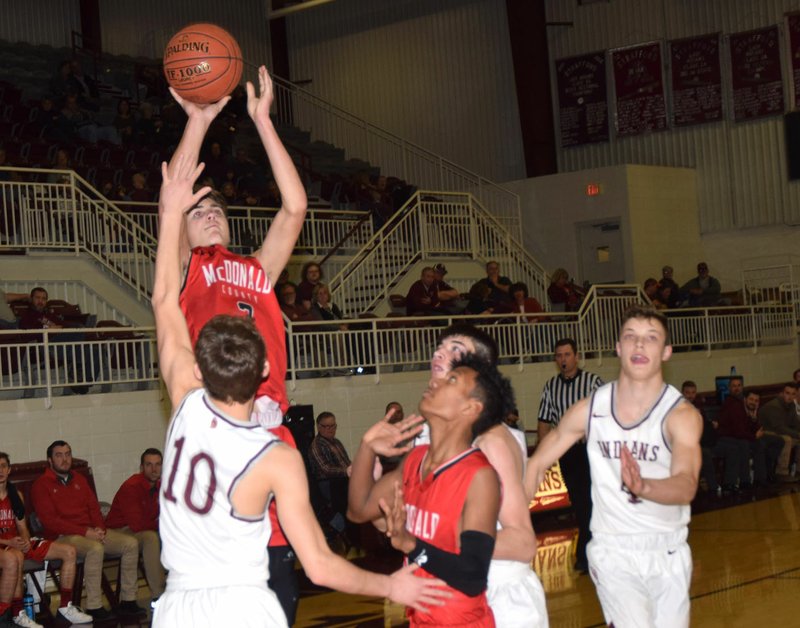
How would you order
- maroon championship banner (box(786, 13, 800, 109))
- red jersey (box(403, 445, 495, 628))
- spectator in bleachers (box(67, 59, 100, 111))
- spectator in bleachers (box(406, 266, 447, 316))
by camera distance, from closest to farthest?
red jersey (box(403, 445, 495, 628)) → spectator in bleachers (box(406, 266, 447, 316)) → spectator in bleachers (box(67, 59, 100, 111)) → maroon championship banner (box(786, 13, 800, 109))

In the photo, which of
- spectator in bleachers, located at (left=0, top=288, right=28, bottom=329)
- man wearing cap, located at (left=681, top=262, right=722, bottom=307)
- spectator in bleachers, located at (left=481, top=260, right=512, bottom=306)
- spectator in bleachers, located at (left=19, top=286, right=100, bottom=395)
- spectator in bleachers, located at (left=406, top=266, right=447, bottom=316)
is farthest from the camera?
Answer: man wearing cap, located at (left=681, top=262, right=722, bottom=307)

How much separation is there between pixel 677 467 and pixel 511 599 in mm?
784

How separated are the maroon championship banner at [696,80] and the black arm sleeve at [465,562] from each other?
1846 centimetres

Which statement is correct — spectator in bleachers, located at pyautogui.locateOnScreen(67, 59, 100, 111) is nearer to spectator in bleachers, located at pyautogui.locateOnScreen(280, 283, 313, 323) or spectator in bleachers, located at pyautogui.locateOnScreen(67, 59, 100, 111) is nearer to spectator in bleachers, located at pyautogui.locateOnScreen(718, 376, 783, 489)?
spectator in bleachers, located at pyautogui.locateOnScreen(280, 283, 313, 323)

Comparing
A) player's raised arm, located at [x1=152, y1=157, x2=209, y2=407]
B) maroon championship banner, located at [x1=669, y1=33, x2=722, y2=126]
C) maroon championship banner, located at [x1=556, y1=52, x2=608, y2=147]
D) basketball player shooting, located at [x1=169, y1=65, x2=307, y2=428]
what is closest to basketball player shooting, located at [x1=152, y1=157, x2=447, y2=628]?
player's raised arm, located at [x1=152, y1=157, x2=209, y2=407]

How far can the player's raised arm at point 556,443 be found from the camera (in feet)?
15.1

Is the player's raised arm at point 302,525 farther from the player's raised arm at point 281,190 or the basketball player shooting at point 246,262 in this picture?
the player's raised arm at point 281,190

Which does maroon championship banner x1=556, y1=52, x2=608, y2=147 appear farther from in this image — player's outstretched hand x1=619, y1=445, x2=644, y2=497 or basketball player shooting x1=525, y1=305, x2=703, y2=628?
player's outstretched hand x1=619, y1=445, x2=644, y2=497

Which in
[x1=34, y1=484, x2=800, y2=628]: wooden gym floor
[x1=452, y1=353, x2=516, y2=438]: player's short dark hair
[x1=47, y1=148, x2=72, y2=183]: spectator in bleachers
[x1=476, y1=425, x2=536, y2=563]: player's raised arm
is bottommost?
[x1=34, y1=484, x2=800, y2=628]: wooden gym floor

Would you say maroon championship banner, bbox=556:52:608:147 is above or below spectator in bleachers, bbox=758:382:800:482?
above

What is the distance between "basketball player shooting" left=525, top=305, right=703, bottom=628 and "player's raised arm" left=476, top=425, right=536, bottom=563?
651 millimetres

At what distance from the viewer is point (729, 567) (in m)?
9.26

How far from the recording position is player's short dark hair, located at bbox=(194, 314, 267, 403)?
125 inches

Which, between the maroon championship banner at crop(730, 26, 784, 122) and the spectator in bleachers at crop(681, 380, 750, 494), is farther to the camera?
the maroon championship banner at crop(730, 26, 784, 122)
